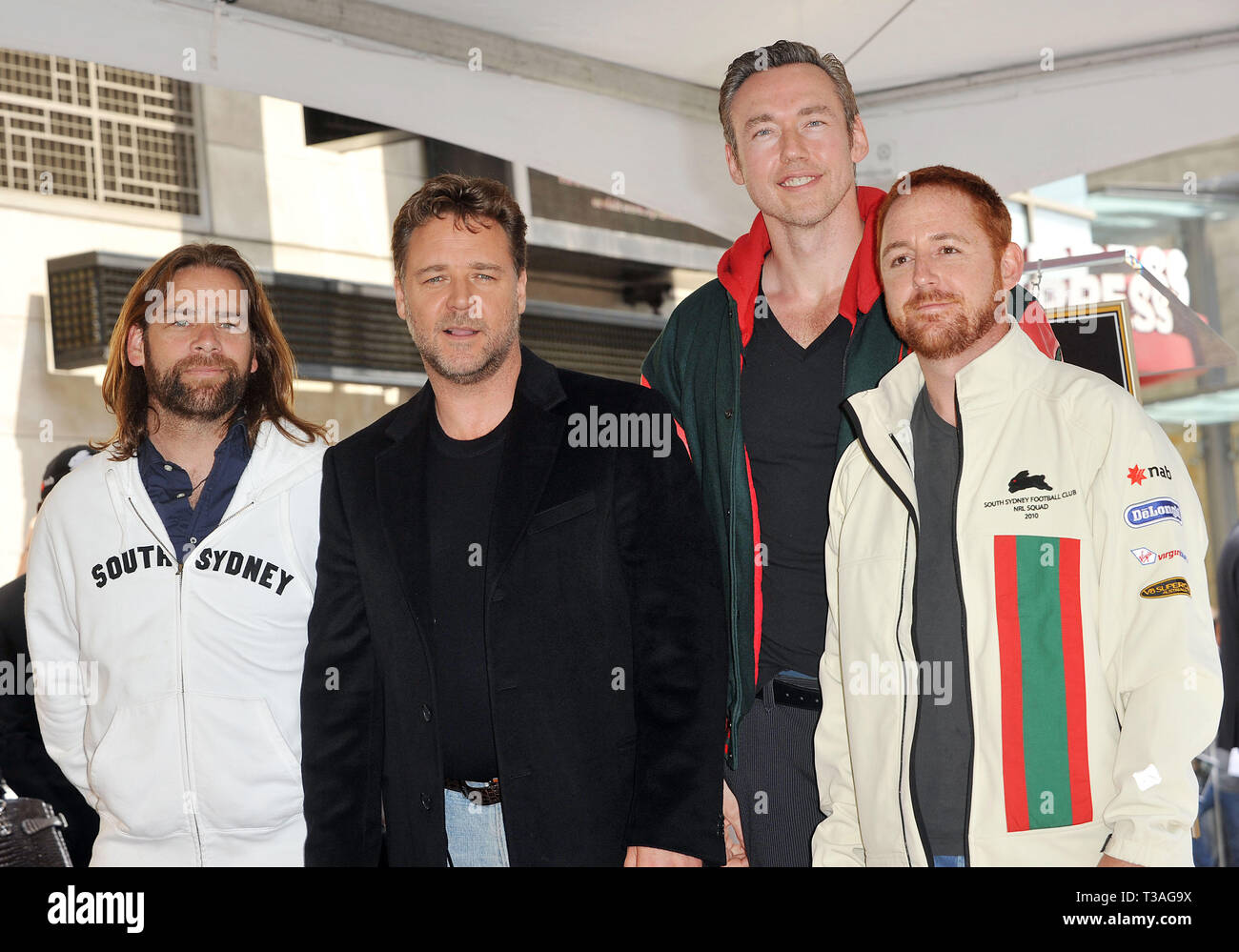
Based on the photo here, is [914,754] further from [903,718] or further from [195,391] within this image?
[195,391]

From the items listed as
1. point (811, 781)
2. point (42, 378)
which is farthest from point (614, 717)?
point (42, 378)

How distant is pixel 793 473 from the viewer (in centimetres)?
280

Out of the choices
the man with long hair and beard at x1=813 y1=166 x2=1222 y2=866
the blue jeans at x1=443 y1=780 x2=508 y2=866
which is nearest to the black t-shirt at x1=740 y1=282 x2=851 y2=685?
the man with long hair and beard at x1=813 y1=166 x2=1222 y2=866

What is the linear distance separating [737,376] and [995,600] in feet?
2.63

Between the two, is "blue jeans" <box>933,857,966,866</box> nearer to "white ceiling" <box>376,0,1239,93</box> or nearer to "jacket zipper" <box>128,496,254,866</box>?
"jacket zipper" <box>128,496,254,866</box>

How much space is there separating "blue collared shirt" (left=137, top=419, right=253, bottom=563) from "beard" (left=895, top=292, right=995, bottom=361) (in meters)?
1.47

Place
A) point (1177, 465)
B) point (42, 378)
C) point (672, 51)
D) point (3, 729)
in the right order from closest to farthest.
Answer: point (1177, 465), point (3, 729), point (672, 51), point (42, 378)

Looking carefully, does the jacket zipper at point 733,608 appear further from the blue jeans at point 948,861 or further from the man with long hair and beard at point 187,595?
the man with long hair and beard at point 187,595

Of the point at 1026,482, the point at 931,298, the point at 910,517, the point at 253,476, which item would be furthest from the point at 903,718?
the point at 253,476

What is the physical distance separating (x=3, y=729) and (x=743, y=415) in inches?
98.1

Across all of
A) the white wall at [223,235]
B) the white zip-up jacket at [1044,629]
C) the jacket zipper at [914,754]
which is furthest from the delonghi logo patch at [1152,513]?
the white wall at [223,235]

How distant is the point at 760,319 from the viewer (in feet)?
9.64

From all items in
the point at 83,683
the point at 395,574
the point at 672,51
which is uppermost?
the point at 672,51
